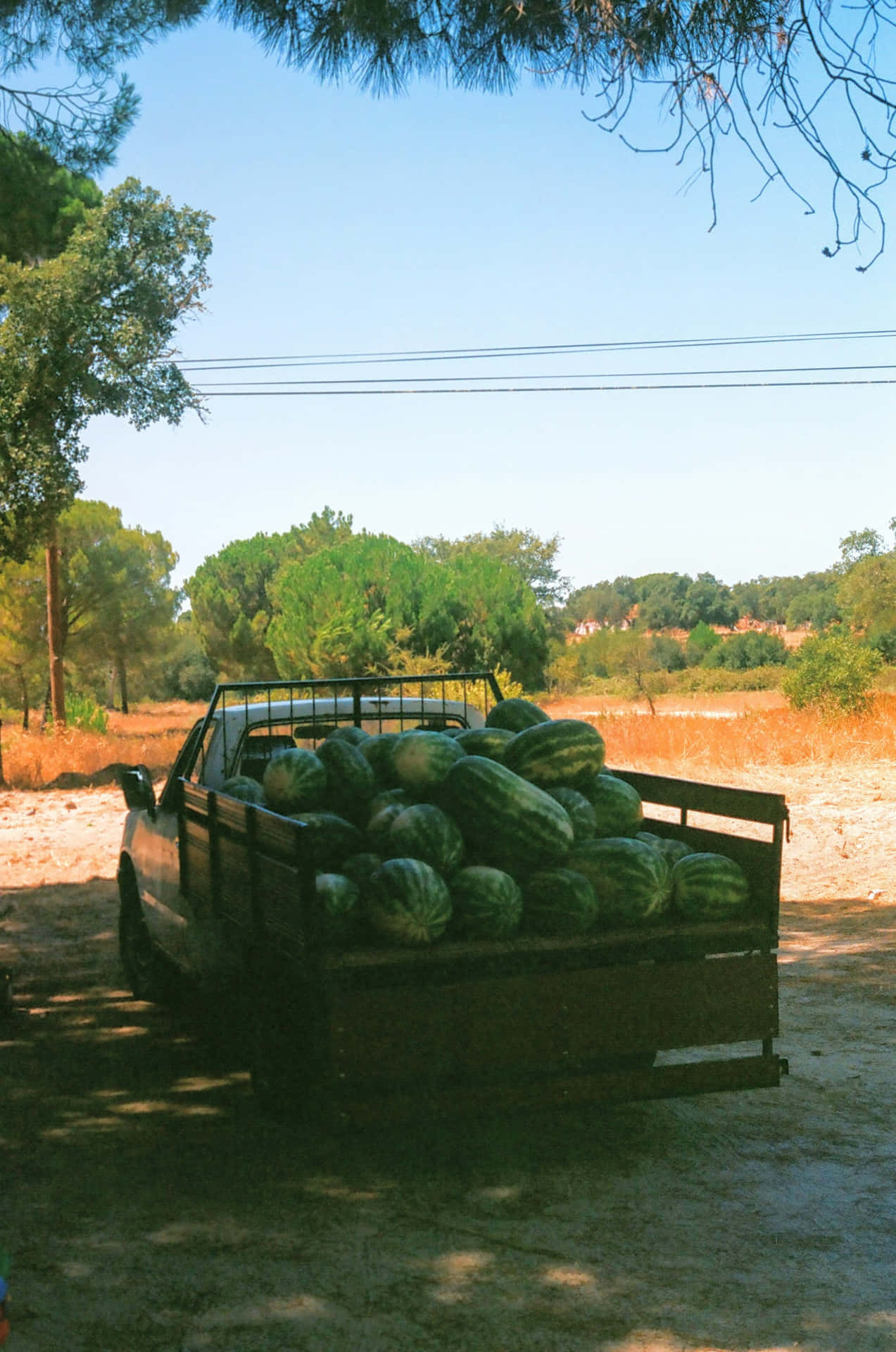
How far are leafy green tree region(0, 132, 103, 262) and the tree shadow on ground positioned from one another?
27.2 ft

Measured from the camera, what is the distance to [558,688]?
74188 mm

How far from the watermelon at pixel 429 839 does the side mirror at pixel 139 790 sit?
2.46 meters

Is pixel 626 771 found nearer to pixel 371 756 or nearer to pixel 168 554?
pixel 371 756

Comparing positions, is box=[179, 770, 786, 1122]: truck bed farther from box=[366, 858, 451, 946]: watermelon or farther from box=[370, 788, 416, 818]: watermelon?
box=[370, 788, 416, 818]: watermelon

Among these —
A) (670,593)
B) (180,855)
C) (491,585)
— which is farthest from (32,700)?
(670,593)

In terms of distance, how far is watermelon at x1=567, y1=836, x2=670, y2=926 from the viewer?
4730 mm

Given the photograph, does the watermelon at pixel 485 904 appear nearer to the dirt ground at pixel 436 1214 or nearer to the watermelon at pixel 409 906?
the watermelon at pixel 409 906

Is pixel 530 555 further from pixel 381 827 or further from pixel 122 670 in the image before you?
pixel 381 827

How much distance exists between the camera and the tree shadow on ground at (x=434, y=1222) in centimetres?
362

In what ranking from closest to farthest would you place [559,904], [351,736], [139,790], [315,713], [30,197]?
1. [559,904]
2. [351,736]
3. [139,790]
4. [315,713]
5. [30,197]

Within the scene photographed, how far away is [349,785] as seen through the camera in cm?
531

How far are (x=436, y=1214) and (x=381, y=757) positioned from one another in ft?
6.33

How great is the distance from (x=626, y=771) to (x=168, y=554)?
54.1 m

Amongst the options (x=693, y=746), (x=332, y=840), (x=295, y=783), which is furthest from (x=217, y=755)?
(x=693, y=746)
